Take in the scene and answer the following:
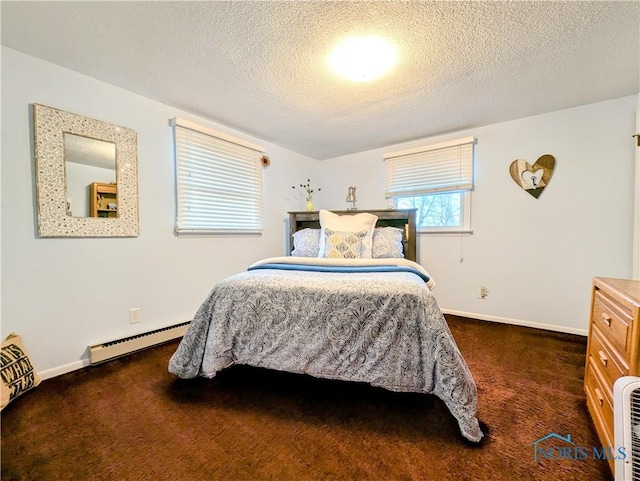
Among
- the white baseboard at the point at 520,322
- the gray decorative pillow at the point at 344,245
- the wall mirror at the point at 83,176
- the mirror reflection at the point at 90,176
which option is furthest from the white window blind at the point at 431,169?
the mirror reflection at the point at 90,176

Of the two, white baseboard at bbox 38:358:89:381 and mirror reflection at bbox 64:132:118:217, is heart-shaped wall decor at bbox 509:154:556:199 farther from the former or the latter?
white baseboard at bbox 38:358:89:381

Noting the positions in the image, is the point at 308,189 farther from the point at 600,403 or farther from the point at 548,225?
the point at 600,403

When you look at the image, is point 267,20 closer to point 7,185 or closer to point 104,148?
point 104,148

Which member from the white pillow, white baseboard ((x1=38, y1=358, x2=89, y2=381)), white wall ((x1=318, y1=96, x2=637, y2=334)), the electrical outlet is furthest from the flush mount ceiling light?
white baseboard ((x1=38, y1=358, x2=89, y2=381))

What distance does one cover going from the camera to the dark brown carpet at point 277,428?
1090 mm

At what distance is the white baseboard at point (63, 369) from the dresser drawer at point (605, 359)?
309cm

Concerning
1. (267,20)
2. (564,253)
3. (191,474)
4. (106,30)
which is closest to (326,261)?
(191,474)

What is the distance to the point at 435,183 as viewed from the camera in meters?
3.18

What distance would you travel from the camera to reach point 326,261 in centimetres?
200

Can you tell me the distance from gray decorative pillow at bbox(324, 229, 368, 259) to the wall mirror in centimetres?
171

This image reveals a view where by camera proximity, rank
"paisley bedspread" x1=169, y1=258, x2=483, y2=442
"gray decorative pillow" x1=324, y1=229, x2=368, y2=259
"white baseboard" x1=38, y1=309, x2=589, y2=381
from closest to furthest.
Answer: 1. "paisley bedspread" x1=169, y1=258, x2=483, y2=442
2. "white baseboard" x1=38, y1=309, x2=589, y2=381
3. "gray decorative pillow" x1=324, y1=229, x2=368, y2=259

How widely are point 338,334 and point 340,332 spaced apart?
0.02m

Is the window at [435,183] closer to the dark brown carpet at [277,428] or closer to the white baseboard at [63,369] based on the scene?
the dark brown carpet at [277,428]

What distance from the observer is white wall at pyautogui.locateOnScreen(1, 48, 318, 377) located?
1.68 meters
